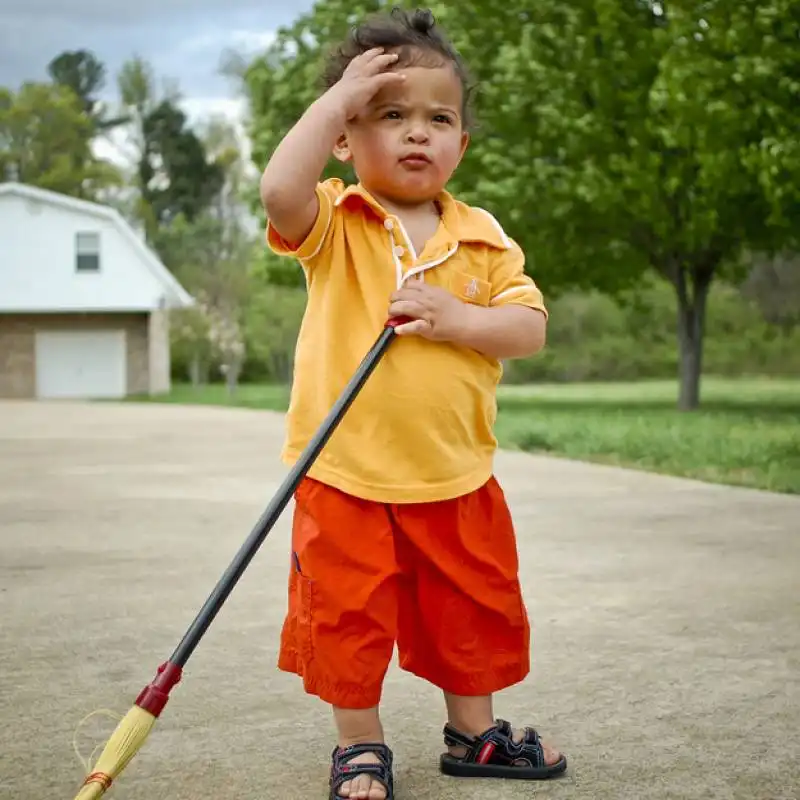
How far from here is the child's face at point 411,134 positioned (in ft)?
8.00

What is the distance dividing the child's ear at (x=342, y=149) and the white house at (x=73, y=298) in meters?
25.3

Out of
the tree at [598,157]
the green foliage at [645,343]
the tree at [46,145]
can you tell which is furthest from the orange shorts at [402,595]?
the tree at [46,145]

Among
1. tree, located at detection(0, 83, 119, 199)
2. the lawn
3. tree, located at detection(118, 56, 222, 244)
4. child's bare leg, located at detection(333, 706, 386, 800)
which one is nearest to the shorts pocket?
child's bare leg, located at detection(333, 706, 386, 800)

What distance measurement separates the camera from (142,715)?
2.30m

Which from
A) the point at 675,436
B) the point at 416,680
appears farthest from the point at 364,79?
the point at 675,436

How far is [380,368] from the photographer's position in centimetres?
248

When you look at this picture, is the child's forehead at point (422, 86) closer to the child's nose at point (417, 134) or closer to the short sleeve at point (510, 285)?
the child's nose at point (417, 134)

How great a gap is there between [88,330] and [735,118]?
59.2 feet

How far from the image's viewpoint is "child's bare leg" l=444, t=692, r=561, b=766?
2.59 m

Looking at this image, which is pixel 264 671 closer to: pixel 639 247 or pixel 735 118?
pixel 735 118

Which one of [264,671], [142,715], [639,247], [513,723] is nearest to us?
[142,715]

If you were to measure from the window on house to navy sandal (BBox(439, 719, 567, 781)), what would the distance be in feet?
85.1

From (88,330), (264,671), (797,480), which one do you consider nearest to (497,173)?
(797,480)

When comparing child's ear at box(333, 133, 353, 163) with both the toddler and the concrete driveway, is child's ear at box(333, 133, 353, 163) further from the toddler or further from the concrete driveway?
the concrete driveway
